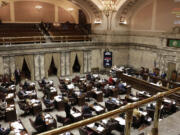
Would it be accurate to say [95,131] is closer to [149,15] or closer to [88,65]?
[88,65]

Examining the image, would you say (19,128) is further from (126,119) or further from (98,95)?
(126,119)

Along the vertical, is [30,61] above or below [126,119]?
below

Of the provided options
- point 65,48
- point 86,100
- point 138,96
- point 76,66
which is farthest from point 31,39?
point 138,96

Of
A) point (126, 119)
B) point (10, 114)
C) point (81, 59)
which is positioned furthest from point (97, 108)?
point (81, 59)

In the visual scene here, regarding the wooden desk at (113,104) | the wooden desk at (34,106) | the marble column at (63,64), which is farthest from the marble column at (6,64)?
the wooden desk at (113,104)

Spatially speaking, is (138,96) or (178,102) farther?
(138,96)

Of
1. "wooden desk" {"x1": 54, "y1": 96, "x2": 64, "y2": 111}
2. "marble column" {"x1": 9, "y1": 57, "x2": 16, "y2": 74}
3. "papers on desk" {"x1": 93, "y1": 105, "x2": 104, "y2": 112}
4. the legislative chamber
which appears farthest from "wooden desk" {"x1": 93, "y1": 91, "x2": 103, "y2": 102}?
"marble column" {"x1": 9, "y1": 57, "x2": 16, "y2": 74}

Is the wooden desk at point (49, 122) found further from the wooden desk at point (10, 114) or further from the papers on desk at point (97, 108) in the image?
the papers on desk at point (97, 108)

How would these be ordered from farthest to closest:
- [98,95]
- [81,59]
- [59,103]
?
[81,59], [98,95], [59,103]

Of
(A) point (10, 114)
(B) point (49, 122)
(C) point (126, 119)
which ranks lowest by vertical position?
(A) point (10, 114)

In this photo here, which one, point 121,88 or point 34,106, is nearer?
point 34,106

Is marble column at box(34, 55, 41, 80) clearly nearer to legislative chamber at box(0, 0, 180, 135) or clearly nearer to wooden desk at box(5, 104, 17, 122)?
legislative chamber at box(0, 0, 180, 135)

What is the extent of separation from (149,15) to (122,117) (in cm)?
1146

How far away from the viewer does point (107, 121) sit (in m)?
6.79
